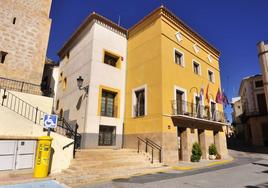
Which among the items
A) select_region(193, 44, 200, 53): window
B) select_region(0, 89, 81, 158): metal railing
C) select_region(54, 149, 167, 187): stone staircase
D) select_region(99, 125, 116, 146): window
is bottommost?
select_region(54, 149, 167, 187): stone staircase

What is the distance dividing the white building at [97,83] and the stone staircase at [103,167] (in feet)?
8.60

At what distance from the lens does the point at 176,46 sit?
52.1ft

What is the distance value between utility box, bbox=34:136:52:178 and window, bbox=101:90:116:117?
260 inches

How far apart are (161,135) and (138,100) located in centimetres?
379

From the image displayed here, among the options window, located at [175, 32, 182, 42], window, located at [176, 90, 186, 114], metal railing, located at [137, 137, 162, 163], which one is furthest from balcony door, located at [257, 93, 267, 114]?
metal railing, located at [137, 137, 162, 163]

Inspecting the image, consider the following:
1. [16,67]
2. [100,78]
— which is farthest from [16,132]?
[100,78]

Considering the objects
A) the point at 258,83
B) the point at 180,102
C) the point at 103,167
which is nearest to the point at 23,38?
the point at 103,167

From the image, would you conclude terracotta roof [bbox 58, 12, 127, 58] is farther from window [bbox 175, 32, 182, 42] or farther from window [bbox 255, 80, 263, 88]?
window [bbox 255, 80, 263, 88]

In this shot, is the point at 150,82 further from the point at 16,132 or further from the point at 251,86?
the point at 251,86

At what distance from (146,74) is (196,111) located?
4991 mm

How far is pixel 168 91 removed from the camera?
1380 centimetres

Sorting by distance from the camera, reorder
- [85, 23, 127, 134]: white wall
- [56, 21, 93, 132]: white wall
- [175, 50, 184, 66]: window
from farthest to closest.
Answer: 1. [175, 50, 184, 66]: window
2. [56, 21, 93, 132]: white wall
3. [85, 23, 127, 134]: white wall

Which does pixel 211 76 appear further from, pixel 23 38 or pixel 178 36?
pixel 23 38

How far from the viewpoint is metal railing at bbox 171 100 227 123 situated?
560 inches
